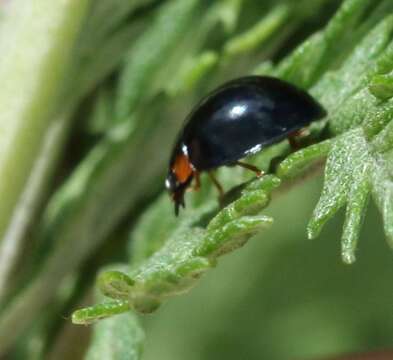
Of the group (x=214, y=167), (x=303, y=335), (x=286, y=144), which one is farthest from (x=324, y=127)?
(x=303, y=335)

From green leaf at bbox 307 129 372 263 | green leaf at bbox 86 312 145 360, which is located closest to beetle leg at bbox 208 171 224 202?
green leaf at bbox 86 312 145 360

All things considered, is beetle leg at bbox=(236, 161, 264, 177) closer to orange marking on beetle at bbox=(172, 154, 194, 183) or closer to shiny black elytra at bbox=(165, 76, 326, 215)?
shiny black elytra at bbox=(165, 76, 326, 215)

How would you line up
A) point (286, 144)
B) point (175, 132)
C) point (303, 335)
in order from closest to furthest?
point (286, 144) < point (175, 132) < point (303, 335)

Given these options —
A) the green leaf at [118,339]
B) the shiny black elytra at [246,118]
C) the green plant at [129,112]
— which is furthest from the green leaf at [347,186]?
the green leaf at [118,339]

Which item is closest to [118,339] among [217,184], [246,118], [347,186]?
[217,184]

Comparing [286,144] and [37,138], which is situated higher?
[37,138]

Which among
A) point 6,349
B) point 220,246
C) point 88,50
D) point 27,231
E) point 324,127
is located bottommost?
point 220,246

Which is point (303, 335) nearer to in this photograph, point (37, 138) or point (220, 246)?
point (37, 138)
